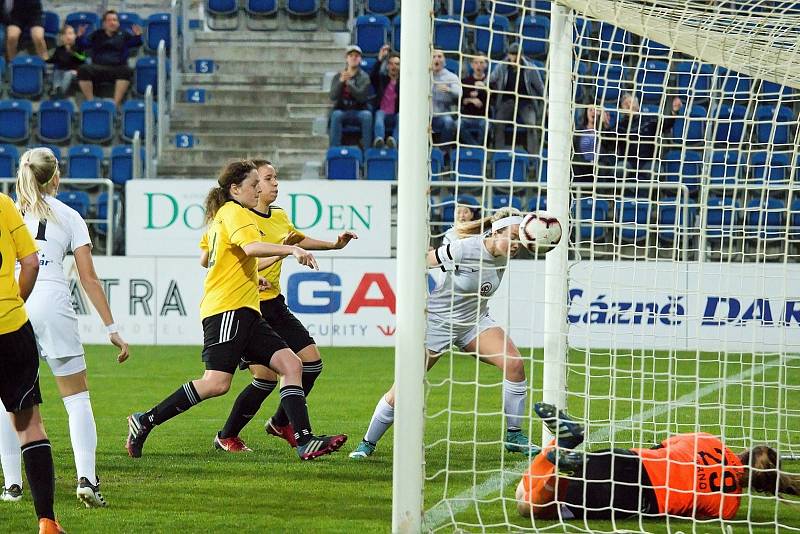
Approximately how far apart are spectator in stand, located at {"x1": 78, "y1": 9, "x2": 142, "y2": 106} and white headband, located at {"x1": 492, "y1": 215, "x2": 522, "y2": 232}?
1284 cm

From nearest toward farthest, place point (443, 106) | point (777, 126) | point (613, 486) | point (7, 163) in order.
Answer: point (613, 486), point (777, 126), point (443, 106), point (7, 163)

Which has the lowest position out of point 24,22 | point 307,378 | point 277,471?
point 277,471

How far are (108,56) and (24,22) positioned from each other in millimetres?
1923

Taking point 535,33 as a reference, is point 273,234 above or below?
below

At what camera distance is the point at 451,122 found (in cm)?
1599

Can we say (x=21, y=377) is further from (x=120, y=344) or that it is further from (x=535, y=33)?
(x=535, y=33)

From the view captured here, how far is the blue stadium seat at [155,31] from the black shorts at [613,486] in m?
15.7

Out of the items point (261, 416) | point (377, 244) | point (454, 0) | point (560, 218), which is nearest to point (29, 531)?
point (560, 218)

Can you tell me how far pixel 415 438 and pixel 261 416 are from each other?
15.5 ft

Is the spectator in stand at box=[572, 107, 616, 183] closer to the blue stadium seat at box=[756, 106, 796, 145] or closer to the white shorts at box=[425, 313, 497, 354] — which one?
the white shorts at box=[425, 313, 497, 354]

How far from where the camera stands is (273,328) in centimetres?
818

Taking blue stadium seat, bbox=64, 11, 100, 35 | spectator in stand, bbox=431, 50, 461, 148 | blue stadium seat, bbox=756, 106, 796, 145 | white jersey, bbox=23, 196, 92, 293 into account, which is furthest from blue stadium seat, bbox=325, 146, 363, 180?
white jersey, bbox=23, 196, 92, 293

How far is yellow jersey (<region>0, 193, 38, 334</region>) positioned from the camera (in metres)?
5.06

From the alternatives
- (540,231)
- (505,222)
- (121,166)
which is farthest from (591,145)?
(121,166)
